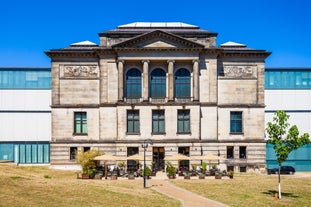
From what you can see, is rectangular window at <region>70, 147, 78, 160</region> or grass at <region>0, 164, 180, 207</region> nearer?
grass at <region>0, 164, 180, 207</region>

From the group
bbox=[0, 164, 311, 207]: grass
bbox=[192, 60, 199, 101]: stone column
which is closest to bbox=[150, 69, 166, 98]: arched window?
bbox=[192, 60, 199, 101]: stone column

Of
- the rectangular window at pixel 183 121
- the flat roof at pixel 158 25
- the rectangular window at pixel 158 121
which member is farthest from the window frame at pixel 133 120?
the flat roof at pixel 158 25

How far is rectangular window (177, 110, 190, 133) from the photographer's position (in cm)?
5950

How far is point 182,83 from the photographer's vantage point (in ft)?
198

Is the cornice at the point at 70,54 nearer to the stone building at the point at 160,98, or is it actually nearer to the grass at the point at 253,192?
the stone building at the point at 160,98

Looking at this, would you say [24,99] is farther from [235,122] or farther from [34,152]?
[235,122]

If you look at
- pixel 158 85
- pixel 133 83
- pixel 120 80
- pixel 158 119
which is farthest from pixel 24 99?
pixel 158 119

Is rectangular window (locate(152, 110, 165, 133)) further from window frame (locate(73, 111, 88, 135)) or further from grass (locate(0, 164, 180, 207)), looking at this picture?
grass (locate(0, 164, 180, 207))

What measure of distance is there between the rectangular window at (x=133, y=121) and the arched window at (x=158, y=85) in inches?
155

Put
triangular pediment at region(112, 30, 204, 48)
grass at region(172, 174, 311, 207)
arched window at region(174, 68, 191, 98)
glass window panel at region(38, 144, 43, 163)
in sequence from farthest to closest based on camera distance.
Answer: glass window panel at region(38, 144, 43, 163)
arched window at region(174, 68, 191, 98)
triangular pediment at region(112, 30, 204, 48)
grass at region(172, 174, 311, 207)

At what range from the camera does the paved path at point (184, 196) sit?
29717 mm

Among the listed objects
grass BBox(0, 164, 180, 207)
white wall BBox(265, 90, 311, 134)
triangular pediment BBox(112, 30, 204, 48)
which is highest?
triangular pediment BBox(112, 30, 204, 48)

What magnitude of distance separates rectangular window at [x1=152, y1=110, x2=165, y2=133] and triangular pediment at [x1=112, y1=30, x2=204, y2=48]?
34.3 feet

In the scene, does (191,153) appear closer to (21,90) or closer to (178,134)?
(178,134)
